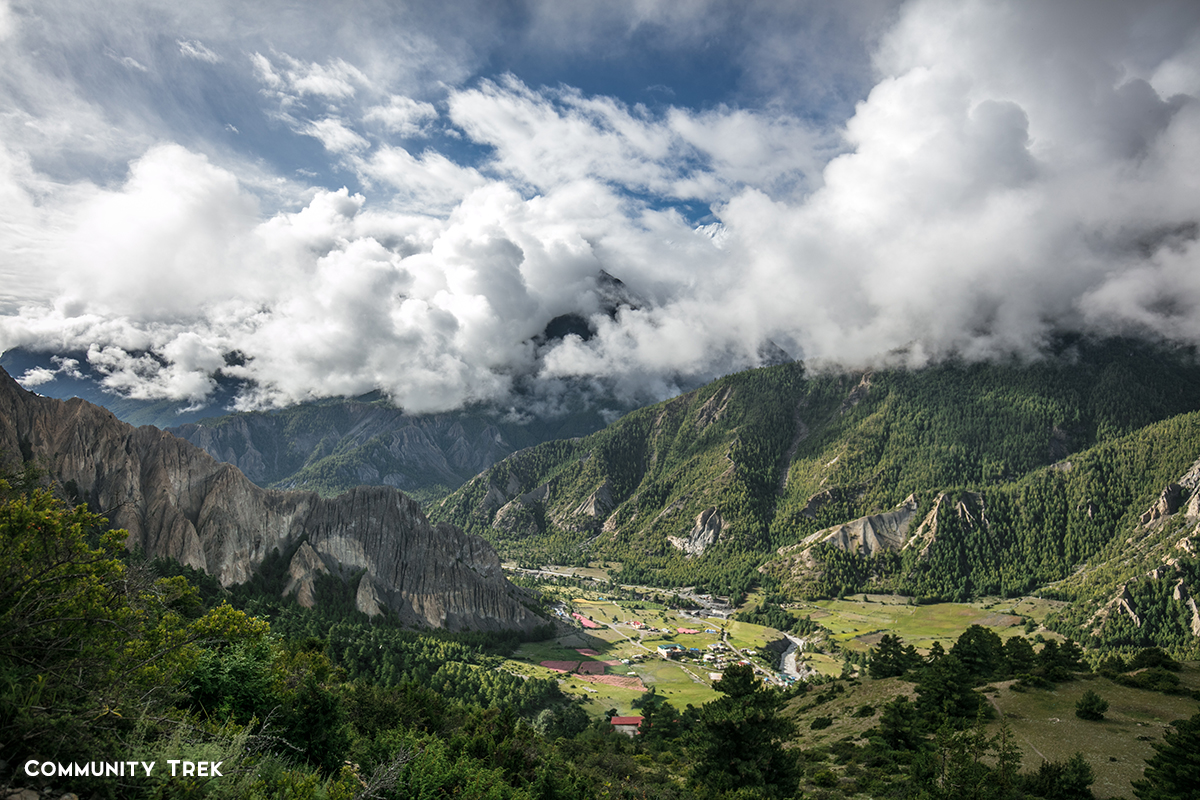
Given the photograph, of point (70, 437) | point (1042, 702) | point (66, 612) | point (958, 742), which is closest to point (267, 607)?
→ point (70, 437)

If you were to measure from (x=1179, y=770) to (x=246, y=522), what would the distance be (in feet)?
515

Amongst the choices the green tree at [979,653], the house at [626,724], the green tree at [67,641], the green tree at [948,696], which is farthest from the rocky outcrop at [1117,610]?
the green tree at [67,641]

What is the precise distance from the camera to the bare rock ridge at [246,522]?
330ft

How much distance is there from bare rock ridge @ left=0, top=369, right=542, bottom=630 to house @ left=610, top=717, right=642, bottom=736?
7084 centimetres

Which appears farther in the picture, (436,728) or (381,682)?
(381,682)

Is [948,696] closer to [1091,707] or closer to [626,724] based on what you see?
[1091,707]

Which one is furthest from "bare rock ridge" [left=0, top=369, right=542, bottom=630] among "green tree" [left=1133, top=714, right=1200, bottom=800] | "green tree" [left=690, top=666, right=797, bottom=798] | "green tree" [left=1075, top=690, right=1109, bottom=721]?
"green tree" [left=1075, top=690, right=1109, bottom=721]

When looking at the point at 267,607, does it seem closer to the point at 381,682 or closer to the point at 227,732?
the point at 381,682

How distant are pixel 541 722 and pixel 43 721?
9688 cm

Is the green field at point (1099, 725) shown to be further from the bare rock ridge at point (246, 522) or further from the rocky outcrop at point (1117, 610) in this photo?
the rocky outcrop at point (1117, 610)

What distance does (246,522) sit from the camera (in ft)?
432

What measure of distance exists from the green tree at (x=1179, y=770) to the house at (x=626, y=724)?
7962 cm

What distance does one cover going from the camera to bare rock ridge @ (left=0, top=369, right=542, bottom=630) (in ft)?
330

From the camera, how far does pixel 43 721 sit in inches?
495
